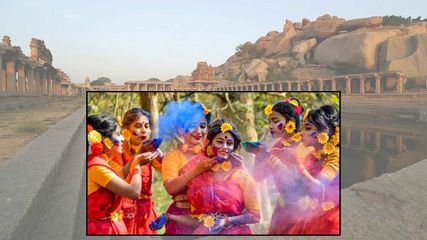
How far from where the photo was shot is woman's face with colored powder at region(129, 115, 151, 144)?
1.65 meters

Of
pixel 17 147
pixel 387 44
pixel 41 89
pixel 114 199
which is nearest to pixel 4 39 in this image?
pixel 41 89

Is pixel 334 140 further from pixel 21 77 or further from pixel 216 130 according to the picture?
pixel 21 77

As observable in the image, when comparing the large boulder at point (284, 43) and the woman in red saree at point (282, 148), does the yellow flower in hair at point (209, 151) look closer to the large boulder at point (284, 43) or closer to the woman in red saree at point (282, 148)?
the woman in red saree at point (282, 148)

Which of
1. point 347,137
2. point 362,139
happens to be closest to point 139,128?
point 362,139

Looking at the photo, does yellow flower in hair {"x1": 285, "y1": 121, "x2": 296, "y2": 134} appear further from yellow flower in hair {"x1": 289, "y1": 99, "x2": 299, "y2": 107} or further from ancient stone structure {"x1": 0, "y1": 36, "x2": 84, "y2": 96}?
ancient stone structure {"x1": 0, "y1": 36, "x2": 84, "y2": 96}

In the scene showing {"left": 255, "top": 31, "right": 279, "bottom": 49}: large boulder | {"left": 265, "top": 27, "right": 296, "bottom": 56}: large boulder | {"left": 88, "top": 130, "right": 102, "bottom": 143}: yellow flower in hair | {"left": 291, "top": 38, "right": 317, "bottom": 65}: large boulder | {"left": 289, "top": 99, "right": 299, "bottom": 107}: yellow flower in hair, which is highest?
{"left": 255, "top": 31, "right": 279, "bottom": 49}: large boulder

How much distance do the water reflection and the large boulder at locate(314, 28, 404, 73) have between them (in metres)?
23.6

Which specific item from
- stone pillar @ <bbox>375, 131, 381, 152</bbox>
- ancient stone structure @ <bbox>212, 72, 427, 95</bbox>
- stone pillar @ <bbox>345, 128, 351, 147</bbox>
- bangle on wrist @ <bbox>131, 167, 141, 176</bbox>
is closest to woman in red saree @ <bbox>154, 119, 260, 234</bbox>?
bangle on wrist @ <bbox>131, 167, 141, 176</bbox>

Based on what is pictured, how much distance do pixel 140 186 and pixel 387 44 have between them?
49683 mm

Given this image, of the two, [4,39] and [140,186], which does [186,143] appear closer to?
[140,186]

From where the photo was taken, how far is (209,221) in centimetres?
172

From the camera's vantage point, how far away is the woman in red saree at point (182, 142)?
168 cm

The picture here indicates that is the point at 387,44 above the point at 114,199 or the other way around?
above

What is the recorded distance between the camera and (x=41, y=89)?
3638 cm
